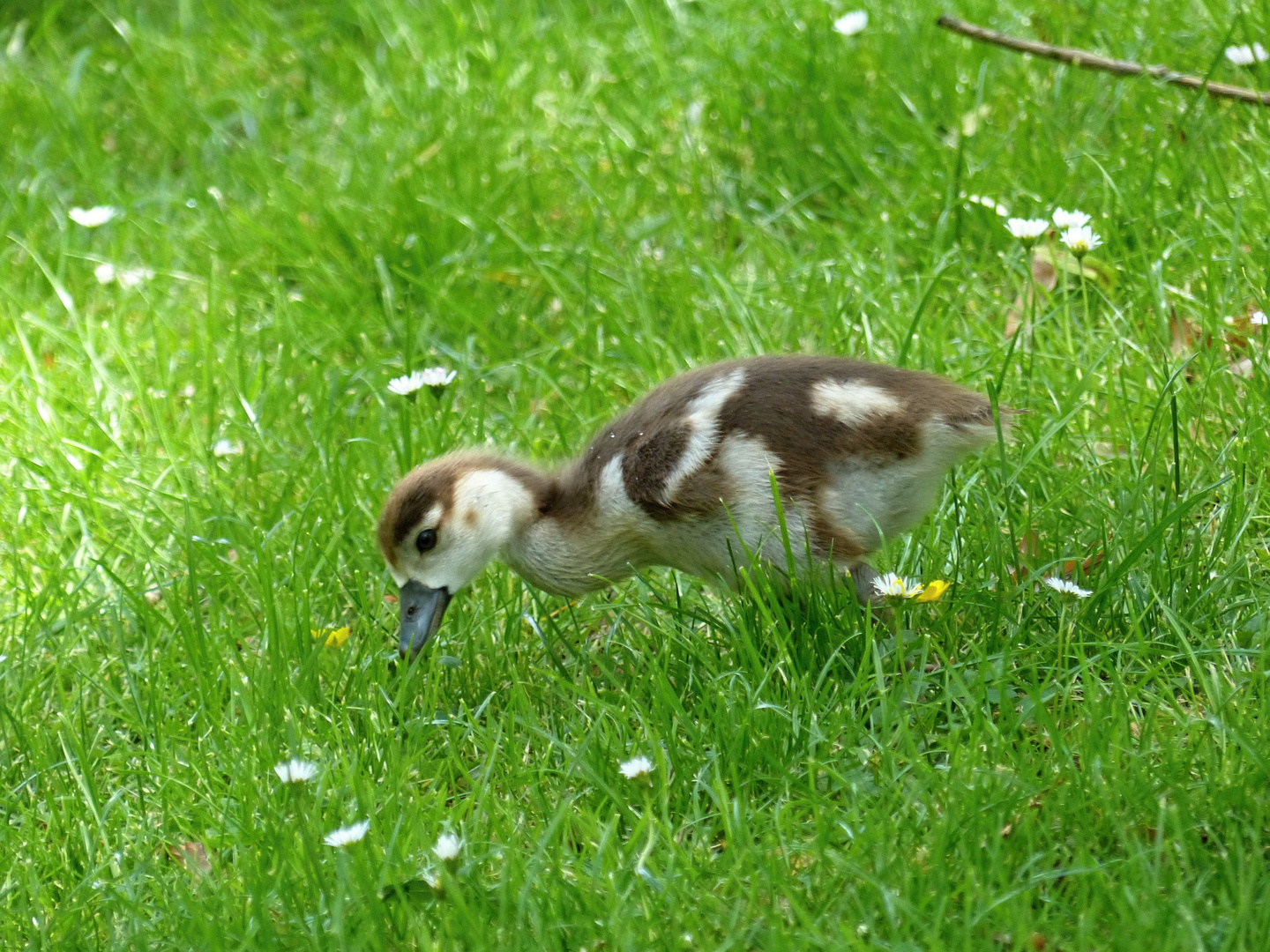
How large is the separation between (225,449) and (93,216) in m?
1.94

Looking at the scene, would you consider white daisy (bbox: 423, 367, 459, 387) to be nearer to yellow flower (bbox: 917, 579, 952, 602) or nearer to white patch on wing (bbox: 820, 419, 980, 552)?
white patch on wing (bbox: 820, 419, 980, 552)

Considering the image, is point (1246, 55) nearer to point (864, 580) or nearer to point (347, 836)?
point (864, 580)

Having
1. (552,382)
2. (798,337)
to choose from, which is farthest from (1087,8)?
(552,382)

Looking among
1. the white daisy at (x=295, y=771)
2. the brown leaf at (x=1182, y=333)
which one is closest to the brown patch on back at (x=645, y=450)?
the white daisy at (x=295, y=771)

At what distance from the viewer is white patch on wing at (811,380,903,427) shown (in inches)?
145

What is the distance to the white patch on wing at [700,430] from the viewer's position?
3.79 metres

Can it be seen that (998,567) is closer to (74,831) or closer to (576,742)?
(576,742)

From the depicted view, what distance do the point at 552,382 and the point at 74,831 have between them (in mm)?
2295

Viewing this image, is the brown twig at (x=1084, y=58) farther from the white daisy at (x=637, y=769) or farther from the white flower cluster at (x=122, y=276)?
the white flower cluster at (x=122, y=276)

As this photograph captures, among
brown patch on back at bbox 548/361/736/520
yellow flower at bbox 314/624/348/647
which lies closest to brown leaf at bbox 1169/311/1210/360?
brown patch on back at bbox 548/361/736/520

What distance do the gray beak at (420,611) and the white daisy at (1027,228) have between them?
2.13 m

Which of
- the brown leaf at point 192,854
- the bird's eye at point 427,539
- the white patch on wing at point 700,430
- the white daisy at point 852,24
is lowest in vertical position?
the brown leaf at point 192,854

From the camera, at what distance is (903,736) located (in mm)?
3342

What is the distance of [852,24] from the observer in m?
6.34
